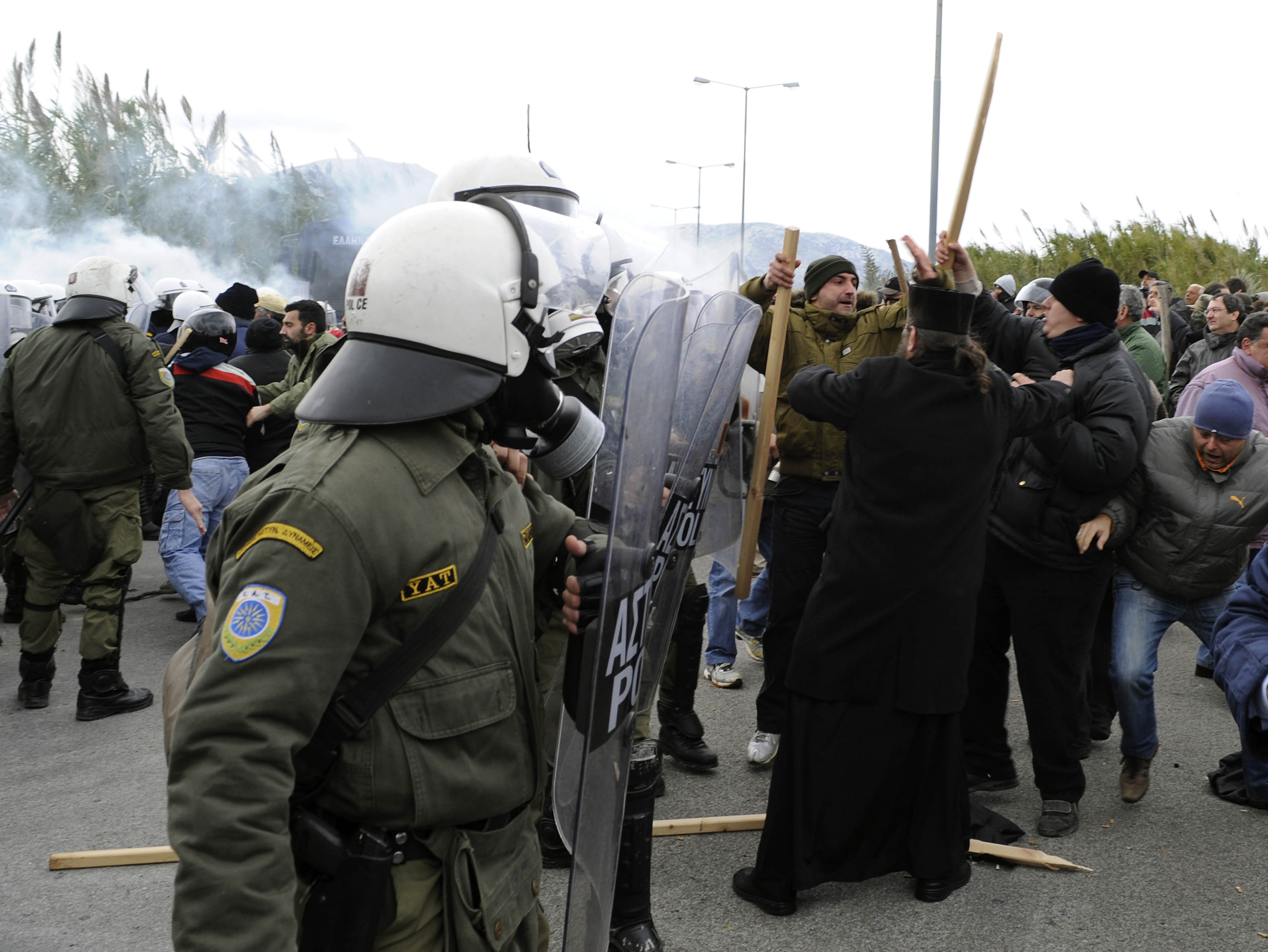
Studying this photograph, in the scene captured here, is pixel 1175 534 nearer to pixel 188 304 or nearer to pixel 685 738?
pixel 685 738

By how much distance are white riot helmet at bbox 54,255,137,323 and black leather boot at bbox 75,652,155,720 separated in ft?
5.06

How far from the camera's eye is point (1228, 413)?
373 centimetres

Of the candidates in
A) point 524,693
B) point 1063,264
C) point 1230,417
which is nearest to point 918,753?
point 1230,417

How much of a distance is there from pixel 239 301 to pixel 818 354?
529 centimetres

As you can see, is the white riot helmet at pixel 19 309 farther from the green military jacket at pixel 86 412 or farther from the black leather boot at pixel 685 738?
the black leather boot at pixel 685 738

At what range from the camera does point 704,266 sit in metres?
2.45

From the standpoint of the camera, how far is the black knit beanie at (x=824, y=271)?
4.37m

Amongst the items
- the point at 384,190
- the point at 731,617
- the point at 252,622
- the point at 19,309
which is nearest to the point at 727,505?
the point at 731,617

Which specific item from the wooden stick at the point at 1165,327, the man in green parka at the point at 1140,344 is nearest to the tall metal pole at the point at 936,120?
the wooden stick at the point at 1165,327

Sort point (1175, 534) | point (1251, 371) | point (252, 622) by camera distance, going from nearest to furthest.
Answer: point (252, 622)
point (1175, 534)
point (1251, 371)

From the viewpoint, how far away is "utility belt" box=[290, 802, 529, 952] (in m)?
1.45

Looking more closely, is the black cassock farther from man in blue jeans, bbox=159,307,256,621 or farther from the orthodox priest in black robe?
man in blue jeans, bbox=159,307,256,621

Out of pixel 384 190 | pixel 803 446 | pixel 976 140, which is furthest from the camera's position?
pixel 384 190

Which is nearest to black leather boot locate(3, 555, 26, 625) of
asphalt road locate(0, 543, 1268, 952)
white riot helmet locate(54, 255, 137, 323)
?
asphalt road locate(0, 543, 1268, 952)
